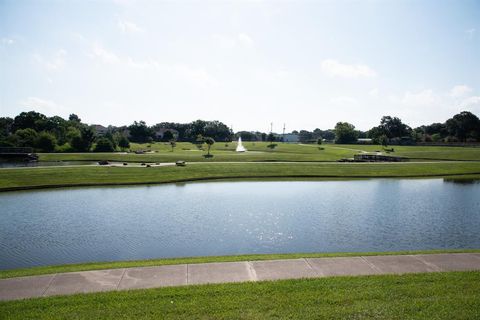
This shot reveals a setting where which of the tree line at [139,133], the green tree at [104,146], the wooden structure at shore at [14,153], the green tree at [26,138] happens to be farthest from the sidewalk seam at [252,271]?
the green tree at [26,138]

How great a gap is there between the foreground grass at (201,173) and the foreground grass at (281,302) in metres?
32.3

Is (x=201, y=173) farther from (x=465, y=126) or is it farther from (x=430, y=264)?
(x=465, y=126)

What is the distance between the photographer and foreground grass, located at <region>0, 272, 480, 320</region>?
27.6 ft

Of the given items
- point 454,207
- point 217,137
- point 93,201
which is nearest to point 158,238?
point 93,201

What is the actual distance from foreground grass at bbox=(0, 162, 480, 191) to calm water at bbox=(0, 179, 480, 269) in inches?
222

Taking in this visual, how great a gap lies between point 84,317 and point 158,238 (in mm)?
9778

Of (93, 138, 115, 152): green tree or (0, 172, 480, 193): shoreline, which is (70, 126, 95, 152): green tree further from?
(0, 172, 480, 193): shoreline

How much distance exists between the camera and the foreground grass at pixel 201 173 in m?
39.1

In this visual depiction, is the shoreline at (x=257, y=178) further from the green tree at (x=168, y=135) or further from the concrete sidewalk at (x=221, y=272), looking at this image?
the green tree at (x=168, y=135)

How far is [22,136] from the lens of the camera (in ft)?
308

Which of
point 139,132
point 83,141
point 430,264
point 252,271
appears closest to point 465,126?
point 139,132

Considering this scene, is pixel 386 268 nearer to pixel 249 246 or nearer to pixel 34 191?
pixel 249 246

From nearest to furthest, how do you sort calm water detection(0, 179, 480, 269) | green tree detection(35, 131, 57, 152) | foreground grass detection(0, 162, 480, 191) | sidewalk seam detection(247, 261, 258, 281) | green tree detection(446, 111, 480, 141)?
1. sidewalk seam detection(247, 261, 258, 281)
2. calm water detection(0, 179, 480, 269)
3. foreground grass detection(0, 162, 480, 191)
4. green tree detection(35, 131, 57, 152)
5. green tree detection(446, 111, 480, 141)

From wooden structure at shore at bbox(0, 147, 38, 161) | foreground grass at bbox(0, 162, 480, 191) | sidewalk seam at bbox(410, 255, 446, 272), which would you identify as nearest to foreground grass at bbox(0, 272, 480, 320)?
sidewalk seam at bbox(410, 255, 446, 272)
